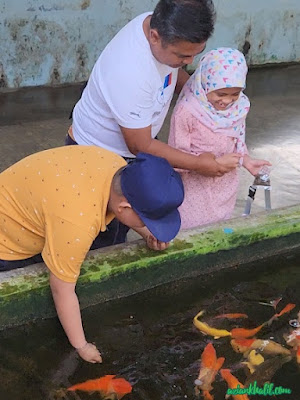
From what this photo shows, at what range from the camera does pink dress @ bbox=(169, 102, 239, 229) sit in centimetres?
288

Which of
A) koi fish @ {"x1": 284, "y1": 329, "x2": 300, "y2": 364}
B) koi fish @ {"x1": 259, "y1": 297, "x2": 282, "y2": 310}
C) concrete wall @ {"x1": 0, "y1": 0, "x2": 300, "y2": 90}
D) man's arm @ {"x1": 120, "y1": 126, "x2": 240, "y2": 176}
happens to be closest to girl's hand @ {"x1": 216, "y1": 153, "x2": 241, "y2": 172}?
man's arm @ {"x1": 120, "y1": 126, "x2": 240, "y2": 176}

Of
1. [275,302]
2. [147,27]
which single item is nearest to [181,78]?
[147,27]

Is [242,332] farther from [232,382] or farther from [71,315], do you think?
[71,315]

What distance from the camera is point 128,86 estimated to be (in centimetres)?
242

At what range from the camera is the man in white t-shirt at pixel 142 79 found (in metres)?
2.32

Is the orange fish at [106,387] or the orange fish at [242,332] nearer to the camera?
the orange fish at [106,387]

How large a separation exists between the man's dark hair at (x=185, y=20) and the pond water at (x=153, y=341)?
1.10 m

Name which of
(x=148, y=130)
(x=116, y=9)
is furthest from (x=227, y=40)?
(x=148, y=130)

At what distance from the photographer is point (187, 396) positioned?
89.1 inches

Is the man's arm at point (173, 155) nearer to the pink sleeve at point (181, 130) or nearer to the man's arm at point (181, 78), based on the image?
the pink sleeve at point (181, 130)

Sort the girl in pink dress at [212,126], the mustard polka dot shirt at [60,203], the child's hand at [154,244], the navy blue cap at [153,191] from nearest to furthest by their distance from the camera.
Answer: the navy blue cap at [153,191]
the mustard polka dot shirt at [60,203]
the child's hand at [154,244]
the girl in pink dress at [212,126]

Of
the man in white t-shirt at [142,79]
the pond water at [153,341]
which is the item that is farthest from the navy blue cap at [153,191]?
the pond water at [153,341]

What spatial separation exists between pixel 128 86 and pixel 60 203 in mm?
600

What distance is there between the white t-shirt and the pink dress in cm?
27
